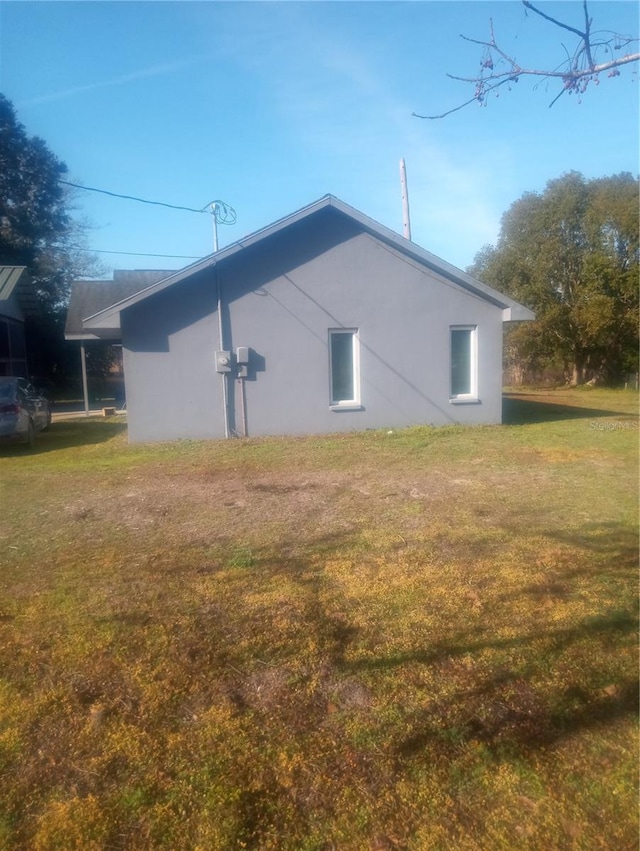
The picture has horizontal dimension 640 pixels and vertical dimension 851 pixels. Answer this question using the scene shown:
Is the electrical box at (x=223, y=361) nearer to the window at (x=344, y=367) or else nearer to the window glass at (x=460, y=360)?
the window at (x=344, y=367)

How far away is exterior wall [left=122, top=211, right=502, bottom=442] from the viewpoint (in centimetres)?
1280

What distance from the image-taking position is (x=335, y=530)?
6.44m

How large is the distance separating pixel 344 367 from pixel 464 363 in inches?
116

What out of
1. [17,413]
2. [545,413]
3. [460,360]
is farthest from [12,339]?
[545,413]

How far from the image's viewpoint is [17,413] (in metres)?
12.6

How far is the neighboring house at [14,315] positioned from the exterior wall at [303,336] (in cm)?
1469

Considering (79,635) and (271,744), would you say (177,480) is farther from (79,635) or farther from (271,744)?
(271,744)

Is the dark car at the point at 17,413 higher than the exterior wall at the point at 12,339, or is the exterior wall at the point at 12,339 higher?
the exterior wall at the point at 12,339

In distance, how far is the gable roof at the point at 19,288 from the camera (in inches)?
973

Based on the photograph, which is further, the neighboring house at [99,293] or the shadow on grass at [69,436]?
the neighboring house at [99,293]

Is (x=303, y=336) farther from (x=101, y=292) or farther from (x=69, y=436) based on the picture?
(x=101, y=292)

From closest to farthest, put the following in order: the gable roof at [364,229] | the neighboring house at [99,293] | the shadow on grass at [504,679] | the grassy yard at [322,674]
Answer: the grassy yard at [322,674]
the shadow on grass at [504,679]
the gable roof at [364,229]
the neighboring house at [99,293]

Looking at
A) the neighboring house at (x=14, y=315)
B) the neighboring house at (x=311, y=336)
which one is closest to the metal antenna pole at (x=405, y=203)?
the neighboring house at (x=311, y=336)

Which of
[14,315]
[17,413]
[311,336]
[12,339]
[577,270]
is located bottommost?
[17,413]
